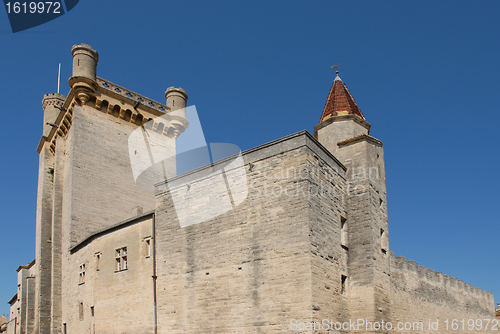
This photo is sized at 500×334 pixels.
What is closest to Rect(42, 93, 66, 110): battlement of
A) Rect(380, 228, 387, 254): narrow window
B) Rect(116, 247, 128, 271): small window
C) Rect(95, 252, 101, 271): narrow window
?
Rect(95, 252, 101, 271): narrow window

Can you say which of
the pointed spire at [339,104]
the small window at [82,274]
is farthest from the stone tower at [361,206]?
the small window at [82,274]

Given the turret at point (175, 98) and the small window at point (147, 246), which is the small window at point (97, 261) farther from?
the turret at point (175, 98)

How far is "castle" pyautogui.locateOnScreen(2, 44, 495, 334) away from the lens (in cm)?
1459

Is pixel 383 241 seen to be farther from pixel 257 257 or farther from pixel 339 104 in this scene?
pixel 339 104

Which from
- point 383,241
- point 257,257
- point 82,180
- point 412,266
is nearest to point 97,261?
point 82,180

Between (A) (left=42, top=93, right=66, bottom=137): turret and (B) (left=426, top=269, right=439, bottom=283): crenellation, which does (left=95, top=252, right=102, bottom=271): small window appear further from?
(B) (left=426, top=269, right=439, bottom=283): crenellation

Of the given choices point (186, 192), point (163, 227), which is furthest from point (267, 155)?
point (163, 227)

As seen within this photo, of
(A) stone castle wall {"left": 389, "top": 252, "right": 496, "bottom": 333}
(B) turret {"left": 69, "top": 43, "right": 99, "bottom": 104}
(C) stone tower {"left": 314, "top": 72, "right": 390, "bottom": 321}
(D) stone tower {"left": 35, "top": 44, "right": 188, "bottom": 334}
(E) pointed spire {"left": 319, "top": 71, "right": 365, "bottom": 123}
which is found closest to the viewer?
(C) stone tower {"left": 314, "top": 72, "right": 390, "bottom": 321}

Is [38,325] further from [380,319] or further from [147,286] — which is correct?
[380,319]

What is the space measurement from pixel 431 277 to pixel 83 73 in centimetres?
2030

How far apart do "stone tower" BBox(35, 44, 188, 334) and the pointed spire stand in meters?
10.6

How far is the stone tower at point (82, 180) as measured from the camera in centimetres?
2345

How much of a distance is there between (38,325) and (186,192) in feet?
39.0

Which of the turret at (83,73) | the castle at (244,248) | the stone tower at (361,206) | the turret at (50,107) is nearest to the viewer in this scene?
Answer: the castle at (244,248)
